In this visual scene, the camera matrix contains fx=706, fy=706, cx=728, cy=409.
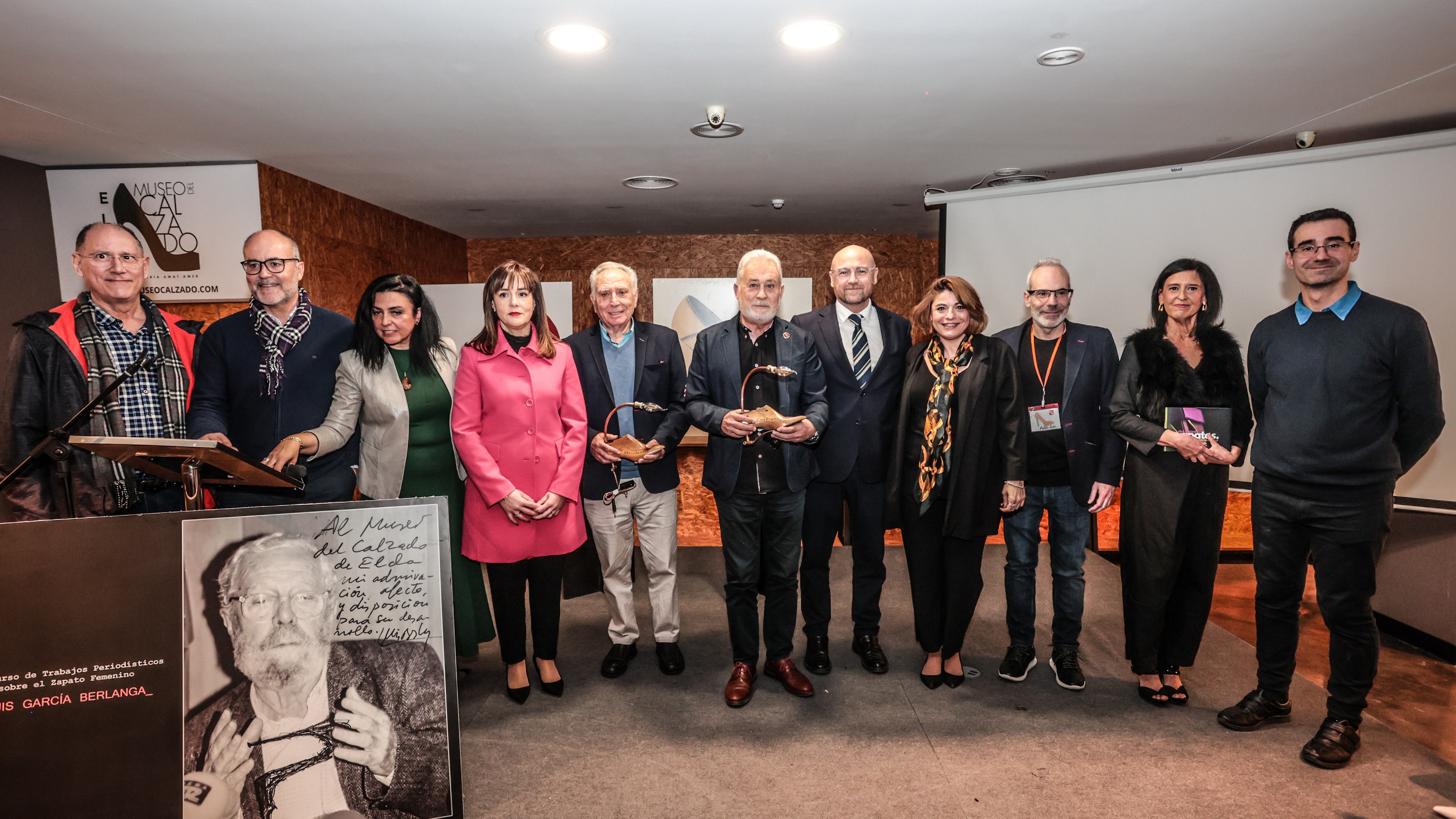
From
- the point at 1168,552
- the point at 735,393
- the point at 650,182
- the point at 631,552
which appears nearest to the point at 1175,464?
the point at 1168,552

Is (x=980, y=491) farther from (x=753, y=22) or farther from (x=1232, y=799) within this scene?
(x=753, y=22)

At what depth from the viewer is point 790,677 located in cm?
268

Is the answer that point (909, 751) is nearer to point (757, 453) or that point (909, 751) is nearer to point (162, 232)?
point (757, 453)

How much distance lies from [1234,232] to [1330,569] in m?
2.38

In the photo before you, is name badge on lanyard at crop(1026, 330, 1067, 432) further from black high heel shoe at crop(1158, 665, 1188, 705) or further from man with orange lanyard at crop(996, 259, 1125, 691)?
black high heel shoe at crop(1158, 665, 1188, 705)

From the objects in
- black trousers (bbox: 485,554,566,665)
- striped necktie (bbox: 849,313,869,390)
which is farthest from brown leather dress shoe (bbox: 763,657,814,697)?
striped necktie (bbox: 849,313,869,390)

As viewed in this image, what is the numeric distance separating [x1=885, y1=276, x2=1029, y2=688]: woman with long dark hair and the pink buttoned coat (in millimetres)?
1212

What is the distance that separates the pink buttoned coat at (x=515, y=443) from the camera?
2428mm

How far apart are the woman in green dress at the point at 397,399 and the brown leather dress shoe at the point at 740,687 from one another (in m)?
1.10

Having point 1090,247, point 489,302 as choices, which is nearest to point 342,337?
point 489,302

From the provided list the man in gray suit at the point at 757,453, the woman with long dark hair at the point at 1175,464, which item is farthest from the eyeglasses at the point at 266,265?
the woman with long dark hair at the point at 1175,464

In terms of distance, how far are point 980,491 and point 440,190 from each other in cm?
407

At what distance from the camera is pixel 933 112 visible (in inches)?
127

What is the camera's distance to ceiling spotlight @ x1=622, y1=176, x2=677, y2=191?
4488 mm
